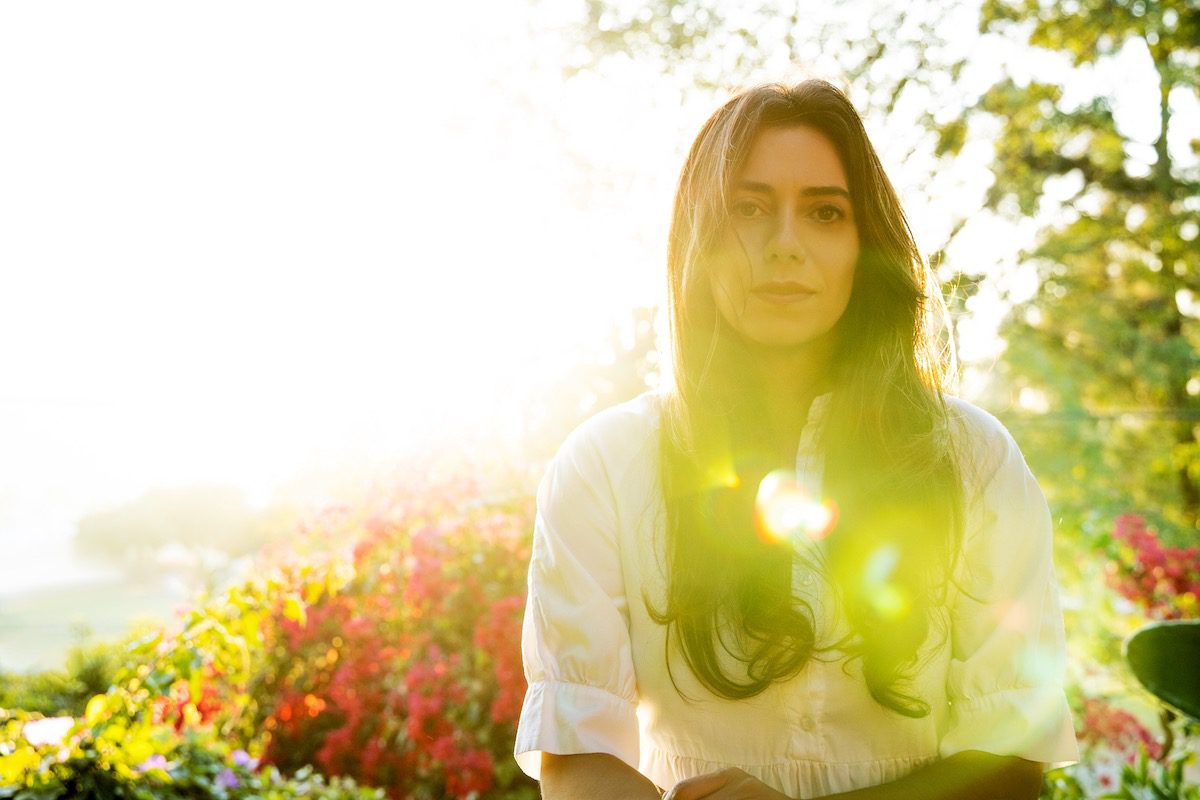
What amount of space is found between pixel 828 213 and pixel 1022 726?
860 millimetres

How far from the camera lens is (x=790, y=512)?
1.61m

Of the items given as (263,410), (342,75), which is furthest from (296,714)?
(342,75)

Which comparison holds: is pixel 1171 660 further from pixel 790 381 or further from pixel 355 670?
pixel 355 670

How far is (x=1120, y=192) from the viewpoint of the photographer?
12430mm

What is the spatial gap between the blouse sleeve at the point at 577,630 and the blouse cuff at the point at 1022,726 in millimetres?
513

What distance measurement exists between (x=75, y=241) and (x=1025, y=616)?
23.9 ft

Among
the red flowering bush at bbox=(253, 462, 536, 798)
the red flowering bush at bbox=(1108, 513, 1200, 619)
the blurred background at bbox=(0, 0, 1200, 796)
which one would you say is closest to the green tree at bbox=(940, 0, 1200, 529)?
the blurred background at bbox=(0, 0, 1200, 796)

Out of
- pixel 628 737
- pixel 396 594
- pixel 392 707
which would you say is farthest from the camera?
pixel 396 594

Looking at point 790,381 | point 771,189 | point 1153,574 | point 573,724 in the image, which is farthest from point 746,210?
point 1153,574

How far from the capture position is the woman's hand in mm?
1290

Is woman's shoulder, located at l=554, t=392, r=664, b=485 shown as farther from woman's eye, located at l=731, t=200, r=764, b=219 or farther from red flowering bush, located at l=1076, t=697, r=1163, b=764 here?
red flowering bush, located at l=1076, t=697, r=1163, b=764

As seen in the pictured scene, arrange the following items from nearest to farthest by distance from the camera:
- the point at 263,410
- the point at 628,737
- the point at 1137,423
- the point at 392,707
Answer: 1. the point at 628,737
2. the point at 392,707
3. the point at 263,410
4. the point at 1137,423

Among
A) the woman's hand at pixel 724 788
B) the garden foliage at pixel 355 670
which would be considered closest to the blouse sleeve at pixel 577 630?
the woman's hand at pixel 724 788

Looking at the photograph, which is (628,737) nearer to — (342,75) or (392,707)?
(392,707)
